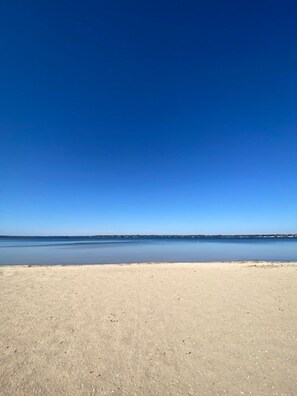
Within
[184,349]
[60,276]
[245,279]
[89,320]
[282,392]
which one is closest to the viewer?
[282,392]

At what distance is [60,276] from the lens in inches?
612

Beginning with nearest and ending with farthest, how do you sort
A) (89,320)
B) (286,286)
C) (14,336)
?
(14,336) < (89,320) < (286,286)

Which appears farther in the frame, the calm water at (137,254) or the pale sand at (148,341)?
the calm water at (137,254)

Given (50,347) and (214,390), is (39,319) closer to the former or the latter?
(50,347)

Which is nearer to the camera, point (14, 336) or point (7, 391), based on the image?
point (7, 391)

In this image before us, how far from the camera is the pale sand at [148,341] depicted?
4789 mm

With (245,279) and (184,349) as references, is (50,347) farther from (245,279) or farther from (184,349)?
(245,279)

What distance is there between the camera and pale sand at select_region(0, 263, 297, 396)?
4789 mm

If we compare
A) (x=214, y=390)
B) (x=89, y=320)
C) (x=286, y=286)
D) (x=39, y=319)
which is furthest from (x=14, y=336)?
(x=286, y=286)

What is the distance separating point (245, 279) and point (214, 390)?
425 inches

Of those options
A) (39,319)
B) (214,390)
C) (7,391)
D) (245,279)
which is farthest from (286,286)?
(7,391)

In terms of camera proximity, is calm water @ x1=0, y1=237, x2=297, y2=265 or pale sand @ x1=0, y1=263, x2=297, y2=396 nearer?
pale sand @ x1=0, y1=263, x2=297, y2=396

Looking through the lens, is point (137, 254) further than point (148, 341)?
Yes

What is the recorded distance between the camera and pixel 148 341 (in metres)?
6.53
